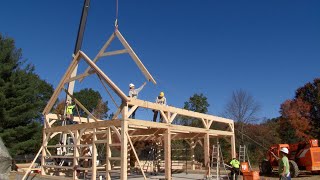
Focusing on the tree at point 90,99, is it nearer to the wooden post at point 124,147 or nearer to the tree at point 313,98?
the tree at point 313,98

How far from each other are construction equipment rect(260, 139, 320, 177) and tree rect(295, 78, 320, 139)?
18282 mm

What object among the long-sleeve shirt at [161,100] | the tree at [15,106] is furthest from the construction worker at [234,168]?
the tree at [15,106]

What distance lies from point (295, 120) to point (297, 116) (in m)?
1.10

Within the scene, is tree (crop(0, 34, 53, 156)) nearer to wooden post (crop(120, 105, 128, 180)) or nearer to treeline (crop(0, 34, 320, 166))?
treeline (crop(0, 34, 320, 166))

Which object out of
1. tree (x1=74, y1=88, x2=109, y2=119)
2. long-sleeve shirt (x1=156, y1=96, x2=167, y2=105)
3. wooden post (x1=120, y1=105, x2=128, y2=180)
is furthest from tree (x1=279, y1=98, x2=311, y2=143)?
wooden post (x1=120, y1=105, x2=128, y2=180)

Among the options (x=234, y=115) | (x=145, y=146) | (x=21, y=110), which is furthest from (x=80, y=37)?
(x=234, y=115)

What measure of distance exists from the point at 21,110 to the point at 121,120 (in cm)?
1844

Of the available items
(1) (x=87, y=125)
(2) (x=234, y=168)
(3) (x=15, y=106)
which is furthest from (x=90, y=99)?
(1) (x=87, y=125)

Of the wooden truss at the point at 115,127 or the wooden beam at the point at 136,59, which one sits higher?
the wooden beam at the point at 136,59

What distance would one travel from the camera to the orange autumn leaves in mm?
36372

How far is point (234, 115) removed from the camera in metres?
38.7

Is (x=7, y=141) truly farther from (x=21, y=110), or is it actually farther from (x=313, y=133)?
(x=313, y=133)

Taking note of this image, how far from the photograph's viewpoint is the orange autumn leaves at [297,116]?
36372mm

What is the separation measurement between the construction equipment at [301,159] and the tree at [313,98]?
60.0 feet
